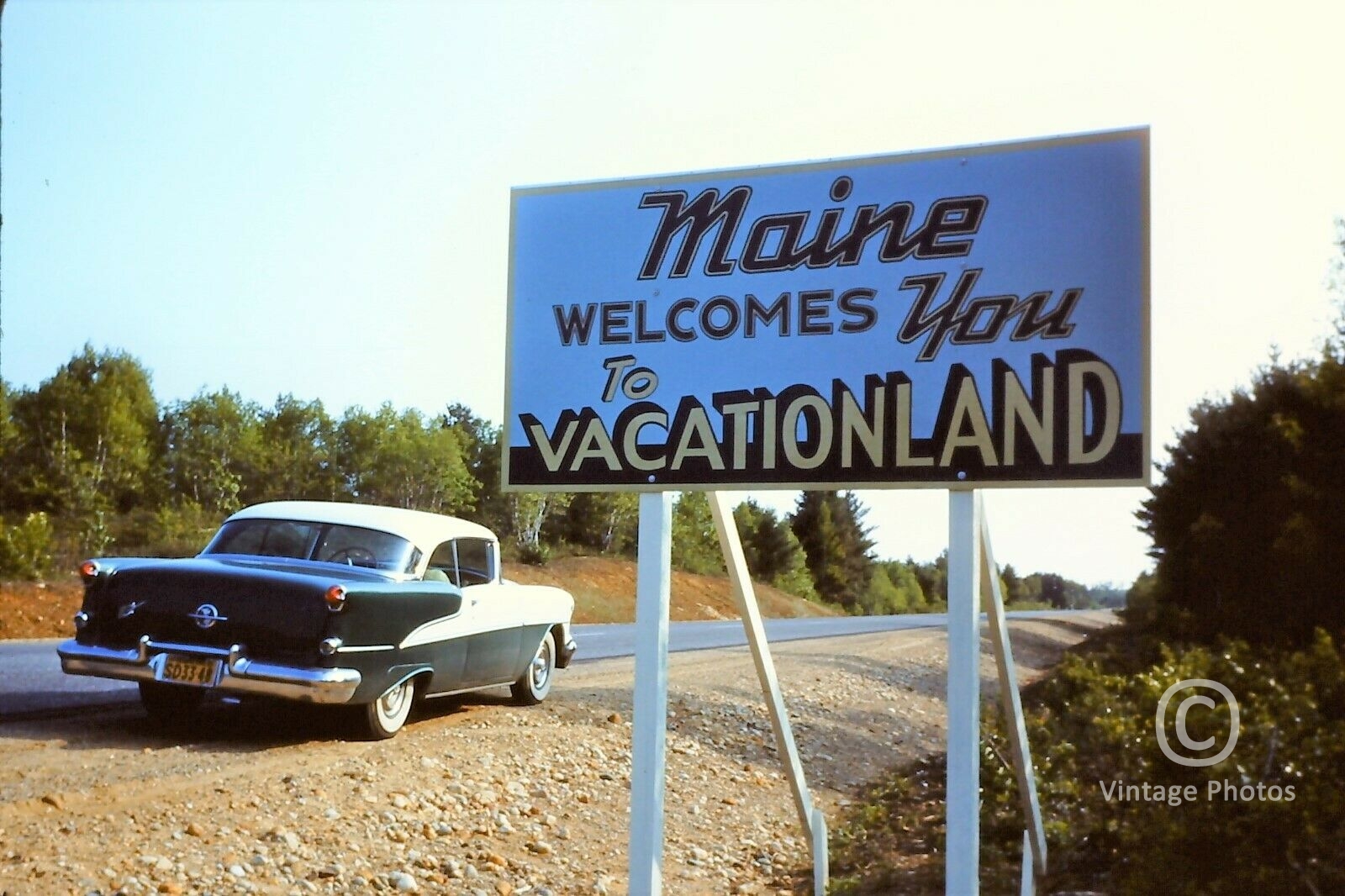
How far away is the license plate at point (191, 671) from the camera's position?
6.79 metres

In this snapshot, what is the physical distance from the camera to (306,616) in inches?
270

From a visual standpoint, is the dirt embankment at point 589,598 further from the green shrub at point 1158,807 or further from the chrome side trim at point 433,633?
the green shrub at point 1158,807

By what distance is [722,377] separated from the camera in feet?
13.3

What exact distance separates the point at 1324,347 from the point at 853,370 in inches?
442

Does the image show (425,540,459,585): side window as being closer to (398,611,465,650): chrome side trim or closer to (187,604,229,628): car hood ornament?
(398,611,465,650): chrome side trim

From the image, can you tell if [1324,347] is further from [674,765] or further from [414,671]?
[414,671]

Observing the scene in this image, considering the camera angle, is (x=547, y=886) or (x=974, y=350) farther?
(x=547, y=886)

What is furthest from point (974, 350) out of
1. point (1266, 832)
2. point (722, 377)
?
point (1266, 832)

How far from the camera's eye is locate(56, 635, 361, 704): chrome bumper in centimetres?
675

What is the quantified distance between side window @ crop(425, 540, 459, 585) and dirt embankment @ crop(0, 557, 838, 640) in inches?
447

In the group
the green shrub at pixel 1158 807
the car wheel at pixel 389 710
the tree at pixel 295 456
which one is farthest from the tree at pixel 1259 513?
the tree at pixel 295 456

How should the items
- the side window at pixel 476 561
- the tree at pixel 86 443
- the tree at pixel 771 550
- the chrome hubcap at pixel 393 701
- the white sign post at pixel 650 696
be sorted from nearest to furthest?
the white sign post at pixel 650 696, the chrome hubcap at pixel 393 701, the side window at pixel 476 561, the tree at pixel 771 550, the tree at pixel 86 443
